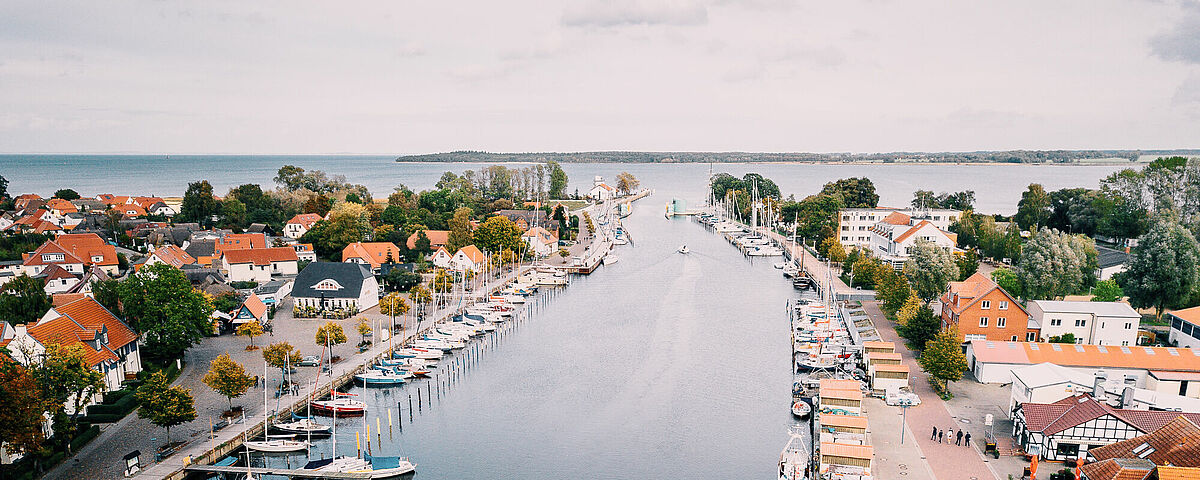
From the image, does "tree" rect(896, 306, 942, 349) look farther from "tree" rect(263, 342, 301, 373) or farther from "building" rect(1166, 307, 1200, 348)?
"tree" rect(263, 342, 301, 373)

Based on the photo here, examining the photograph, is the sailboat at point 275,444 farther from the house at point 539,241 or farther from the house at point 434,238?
the house at point 539,241

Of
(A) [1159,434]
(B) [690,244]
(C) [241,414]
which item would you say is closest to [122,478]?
(C) [241,414]

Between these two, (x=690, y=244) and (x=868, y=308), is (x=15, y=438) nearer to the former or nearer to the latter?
(x=868, y=308)

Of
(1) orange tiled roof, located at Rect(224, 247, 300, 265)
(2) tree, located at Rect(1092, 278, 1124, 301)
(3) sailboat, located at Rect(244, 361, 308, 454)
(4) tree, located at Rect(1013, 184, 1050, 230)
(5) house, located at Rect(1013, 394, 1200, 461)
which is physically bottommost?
(3) sailboat, located at Rect(244, 361, 308, 454)

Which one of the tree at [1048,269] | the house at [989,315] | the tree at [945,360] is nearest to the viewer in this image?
the tree at [945,360]

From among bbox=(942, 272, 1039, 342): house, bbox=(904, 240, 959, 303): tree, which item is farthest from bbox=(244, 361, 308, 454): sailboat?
bbox=(904, 240, 959, 303): tree

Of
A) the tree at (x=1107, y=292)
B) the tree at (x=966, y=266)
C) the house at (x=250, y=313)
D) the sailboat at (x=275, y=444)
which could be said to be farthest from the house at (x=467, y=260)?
the tree at (x=1107, y=292)

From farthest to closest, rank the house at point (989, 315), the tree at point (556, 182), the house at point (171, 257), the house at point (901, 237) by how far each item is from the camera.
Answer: the tree at point (556, 182) < the house at point (901, 237) < the house at point (171, 257) < the house at point (989, 315)
